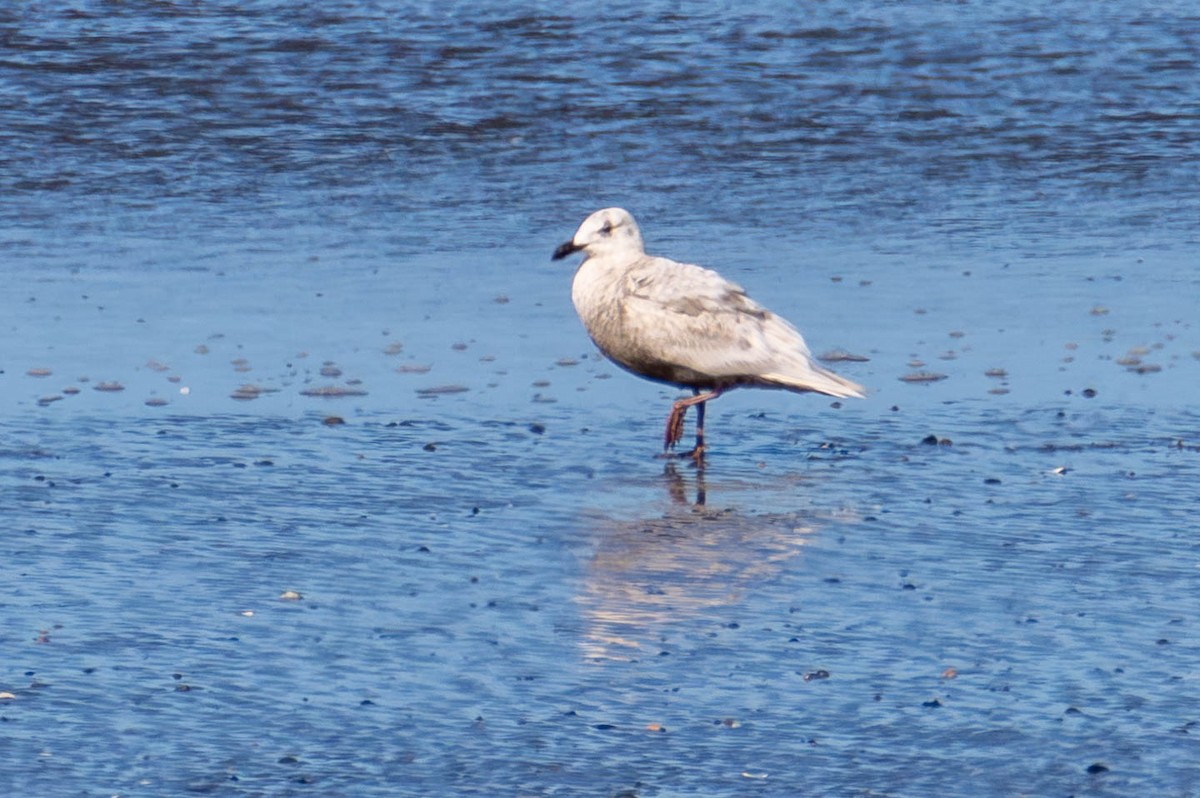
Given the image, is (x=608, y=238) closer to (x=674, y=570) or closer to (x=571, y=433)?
(x=571, y=433)

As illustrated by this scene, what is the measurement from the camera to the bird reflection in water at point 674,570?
633 cm

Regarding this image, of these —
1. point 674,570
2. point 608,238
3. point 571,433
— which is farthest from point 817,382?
point 674,570

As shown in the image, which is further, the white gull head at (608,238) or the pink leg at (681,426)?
the white gull head at (608,238)

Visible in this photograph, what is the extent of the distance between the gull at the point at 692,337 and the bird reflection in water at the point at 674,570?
3.13 feet

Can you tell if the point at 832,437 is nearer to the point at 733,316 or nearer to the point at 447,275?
the point at 733,316

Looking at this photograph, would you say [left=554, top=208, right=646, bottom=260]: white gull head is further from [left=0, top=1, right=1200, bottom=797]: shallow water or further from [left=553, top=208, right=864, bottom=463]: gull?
[left=0, top=1, right=1200, bottom=797]: shallow water

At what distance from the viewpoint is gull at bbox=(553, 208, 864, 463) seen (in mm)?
8992

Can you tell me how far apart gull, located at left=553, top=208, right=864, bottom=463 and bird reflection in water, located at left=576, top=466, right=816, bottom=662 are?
3.13ft

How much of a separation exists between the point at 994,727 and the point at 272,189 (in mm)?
9674

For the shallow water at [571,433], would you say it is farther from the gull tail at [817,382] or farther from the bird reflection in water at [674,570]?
the gull tail at [817,382]

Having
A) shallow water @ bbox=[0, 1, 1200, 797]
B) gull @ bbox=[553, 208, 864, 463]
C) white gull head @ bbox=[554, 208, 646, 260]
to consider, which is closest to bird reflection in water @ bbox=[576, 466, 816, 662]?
shallow water @ bbox=[0, 1, 1200, 797]

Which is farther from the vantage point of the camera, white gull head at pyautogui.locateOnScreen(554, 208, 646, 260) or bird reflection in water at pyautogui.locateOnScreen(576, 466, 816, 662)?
white gull head at pyautogui.locateOnScreen(554, 208, 646, 260)

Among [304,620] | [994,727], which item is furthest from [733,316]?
Result: [994,727]

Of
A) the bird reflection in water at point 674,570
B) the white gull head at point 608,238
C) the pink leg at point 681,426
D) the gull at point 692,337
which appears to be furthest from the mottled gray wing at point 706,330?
the bird reflection in water at point 674,570
